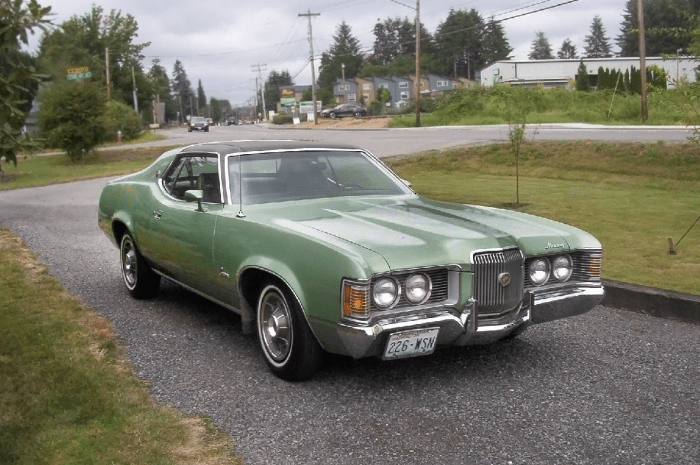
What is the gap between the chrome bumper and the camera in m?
4.21

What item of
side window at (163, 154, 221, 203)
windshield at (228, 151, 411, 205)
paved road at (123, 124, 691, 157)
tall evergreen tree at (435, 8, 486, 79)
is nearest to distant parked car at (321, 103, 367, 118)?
paved road at (123, 124, 691, 157)

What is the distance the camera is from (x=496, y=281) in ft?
14.8

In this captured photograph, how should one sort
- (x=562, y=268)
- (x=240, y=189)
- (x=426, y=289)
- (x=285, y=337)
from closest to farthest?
(x=426, y=289), (x=285, y=337), (x=562, y=268), (x=240, y=189)

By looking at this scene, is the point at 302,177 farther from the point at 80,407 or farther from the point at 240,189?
the point at 80,407

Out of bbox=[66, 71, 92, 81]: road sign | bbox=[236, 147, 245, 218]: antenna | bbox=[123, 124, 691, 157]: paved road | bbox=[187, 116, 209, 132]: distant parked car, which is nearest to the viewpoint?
bbox=[236, 147, 245, 218]: antenna

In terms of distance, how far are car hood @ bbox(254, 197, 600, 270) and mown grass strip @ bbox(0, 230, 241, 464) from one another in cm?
133

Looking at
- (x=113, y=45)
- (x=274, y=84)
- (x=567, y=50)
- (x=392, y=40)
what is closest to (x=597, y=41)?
(x=567, y=50)

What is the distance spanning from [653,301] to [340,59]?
5850 inches

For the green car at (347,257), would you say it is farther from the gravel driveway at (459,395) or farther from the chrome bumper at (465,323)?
the gravel driveway at (459,395)

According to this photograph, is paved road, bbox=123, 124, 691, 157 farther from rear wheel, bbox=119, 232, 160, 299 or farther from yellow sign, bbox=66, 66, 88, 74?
yellow sign, bbox=66, 66, 88, 74

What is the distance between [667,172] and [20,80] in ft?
38.6

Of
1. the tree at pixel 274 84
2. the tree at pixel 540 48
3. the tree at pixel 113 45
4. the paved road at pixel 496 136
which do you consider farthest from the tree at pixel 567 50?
the paved road at pixel 496 136

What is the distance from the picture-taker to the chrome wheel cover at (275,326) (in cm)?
478

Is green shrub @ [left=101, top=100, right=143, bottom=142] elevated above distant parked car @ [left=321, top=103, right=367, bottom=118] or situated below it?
below
